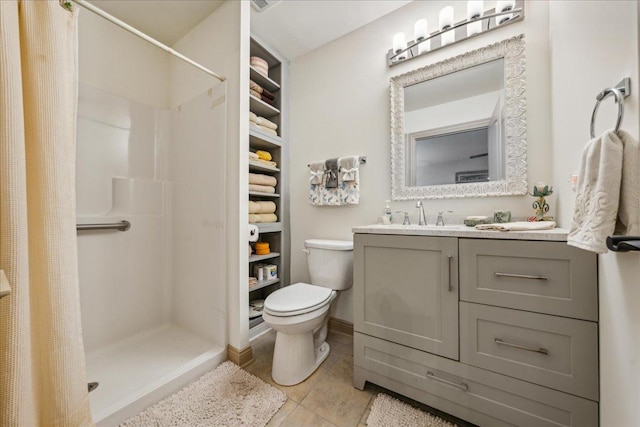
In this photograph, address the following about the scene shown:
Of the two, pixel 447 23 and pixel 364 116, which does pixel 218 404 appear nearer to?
pixel 364 116

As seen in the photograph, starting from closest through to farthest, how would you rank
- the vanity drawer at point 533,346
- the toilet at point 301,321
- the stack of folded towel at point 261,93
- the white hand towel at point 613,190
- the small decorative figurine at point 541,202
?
the white hand towel at point 613,190, the vanity drawer at point 533,346, the small decorative figurine at point 541,202, the toilet at point 301,321, the stack of folded towel at point 261,93

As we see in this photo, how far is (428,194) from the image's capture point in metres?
1.50

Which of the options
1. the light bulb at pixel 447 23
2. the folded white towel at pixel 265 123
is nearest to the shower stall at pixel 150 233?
the folded white towel at pixel 265 123

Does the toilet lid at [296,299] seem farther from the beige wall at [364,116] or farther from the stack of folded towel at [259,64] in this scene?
the stack of folded towel at [259,64]

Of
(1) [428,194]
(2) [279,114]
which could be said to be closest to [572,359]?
(1) [428,194]

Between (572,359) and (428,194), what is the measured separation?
955 millimetres

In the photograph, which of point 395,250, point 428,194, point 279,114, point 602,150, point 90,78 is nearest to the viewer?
point 602,150

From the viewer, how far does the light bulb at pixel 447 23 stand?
4.58ft

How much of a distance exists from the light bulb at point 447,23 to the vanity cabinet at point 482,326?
127cm

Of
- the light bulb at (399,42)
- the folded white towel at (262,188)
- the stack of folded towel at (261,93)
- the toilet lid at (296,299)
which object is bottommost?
the toilet lid at (296,299)

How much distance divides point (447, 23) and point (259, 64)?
1.36 metres

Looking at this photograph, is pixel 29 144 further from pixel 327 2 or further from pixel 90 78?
pixel 327 2

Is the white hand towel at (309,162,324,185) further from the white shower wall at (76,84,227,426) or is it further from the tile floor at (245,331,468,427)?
the tile floor at (245,331,468,427)

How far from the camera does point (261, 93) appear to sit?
6.37 feet
